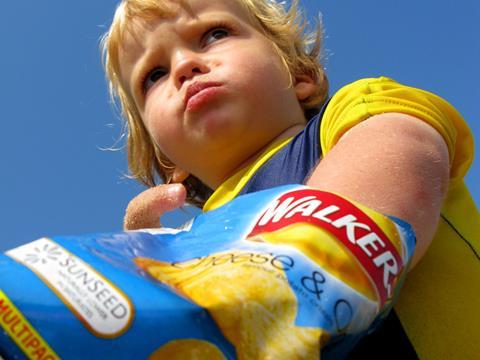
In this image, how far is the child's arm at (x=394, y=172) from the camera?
20.0 inches

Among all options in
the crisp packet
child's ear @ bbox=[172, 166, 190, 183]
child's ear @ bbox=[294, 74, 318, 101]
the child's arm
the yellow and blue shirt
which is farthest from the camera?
child's ear @ bbox=[172, 166, 190, 183]

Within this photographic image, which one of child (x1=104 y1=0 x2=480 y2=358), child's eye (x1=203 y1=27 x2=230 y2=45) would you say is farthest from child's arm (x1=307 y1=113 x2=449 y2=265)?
child's eye (x1=203 y1=27 x2=230 y2=45)

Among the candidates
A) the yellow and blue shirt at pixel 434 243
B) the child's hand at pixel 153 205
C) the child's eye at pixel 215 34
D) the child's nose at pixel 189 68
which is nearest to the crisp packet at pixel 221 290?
the yellow and blue shirt at pixel 434 243

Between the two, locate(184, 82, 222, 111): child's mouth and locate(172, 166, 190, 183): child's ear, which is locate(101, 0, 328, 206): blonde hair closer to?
locate(172, 166, 190, 183): child's ear

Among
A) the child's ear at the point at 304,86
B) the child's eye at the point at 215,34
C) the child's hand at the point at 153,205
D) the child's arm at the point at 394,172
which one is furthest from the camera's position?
the child's ear at the point at 304,86

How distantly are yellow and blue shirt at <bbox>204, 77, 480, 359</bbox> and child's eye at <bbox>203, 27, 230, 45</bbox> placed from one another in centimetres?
39

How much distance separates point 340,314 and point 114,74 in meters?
1.16

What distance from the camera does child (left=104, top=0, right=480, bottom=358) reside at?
56cm

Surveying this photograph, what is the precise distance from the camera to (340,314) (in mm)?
393

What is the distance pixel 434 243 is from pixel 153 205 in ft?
1.59

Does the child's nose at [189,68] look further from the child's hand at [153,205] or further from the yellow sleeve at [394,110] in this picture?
the yellow sleeve at [394,110]

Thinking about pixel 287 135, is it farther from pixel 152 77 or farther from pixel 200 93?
pixel 152 77

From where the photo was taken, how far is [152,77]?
49.2 inches

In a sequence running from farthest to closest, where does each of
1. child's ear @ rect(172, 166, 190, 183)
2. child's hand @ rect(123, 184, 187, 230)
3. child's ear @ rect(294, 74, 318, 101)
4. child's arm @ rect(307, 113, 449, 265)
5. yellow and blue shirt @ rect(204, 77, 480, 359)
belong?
child's ear @ rect(172, 166, 190, 183), child's ear @ rect(294, 74, 318, 101), child's hand @ rect(123, 184, 187, 230), yellow and blue shirt @ rect(204, 77, 480, 359), child's arm @ rect(307, 113, 449, 265)
